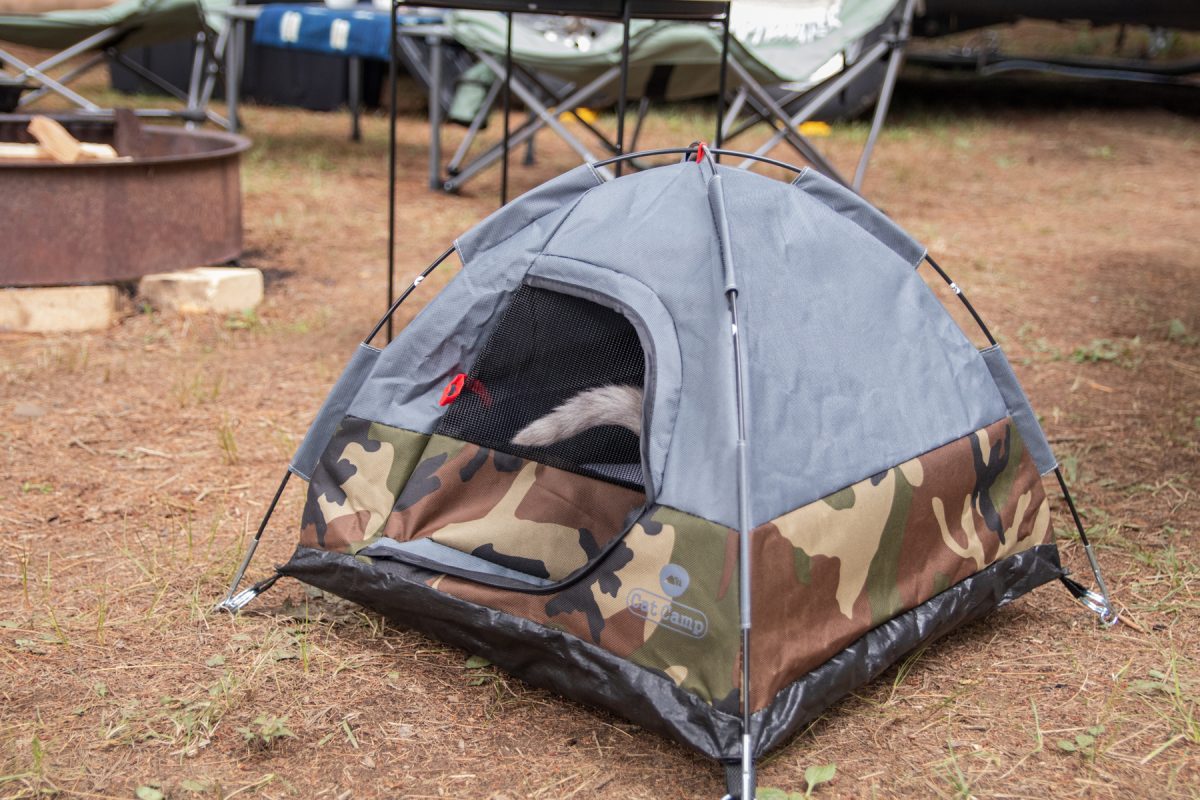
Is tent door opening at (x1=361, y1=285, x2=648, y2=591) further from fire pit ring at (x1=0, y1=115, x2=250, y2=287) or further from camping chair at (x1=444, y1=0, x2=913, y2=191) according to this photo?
camping chair at (x1=444, y1=0, x2=913, y2=191)

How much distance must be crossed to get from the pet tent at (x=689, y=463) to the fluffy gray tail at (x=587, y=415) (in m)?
0.01

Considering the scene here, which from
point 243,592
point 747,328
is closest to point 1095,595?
point 747,328

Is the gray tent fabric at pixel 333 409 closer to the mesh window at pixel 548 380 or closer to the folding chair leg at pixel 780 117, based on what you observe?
the mesh window at pixel 548 380

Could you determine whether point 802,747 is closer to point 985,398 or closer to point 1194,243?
point 985,398

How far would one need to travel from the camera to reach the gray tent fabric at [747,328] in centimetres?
190

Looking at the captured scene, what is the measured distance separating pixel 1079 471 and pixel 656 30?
2737mm

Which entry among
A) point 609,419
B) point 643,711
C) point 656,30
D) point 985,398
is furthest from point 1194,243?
point 643,711

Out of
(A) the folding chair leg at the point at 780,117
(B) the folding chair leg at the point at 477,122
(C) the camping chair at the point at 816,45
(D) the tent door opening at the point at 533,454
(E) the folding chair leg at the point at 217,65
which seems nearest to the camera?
(D) the tent door opening at the point at 533,454

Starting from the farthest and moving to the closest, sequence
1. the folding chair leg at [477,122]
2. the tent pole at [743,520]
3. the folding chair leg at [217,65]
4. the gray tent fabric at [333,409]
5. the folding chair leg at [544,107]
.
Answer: the folding chair leg at [477,122], the folding chair leg at [217,65], the folding chair leg at [544,107], the gray tent fabric at [333,409], the tent pole at [743,520]

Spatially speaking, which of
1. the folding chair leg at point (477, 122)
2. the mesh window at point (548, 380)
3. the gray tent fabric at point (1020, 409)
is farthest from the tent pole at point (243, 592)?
the folding chair leg at point (477, 122)

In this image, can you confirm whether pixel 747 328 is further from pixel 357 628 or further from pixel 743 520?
pixel 357 628

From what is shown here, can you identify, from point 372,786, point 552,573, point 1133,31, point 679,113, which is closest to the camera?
point 372,786

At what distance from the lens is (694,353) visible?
6.34ft

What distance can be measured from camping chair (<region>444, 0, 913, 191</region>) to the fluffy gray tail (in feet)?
9.43
